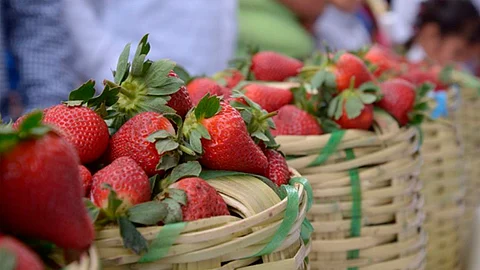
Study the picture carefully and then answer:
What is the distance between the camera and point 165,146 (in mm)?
547

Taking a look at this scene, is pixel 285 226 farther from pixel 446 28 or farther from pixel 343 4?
pixel 446 28

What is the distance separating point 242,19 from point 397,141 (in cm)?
89

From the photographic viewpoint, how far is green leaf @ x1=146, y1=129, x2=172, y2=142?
1.80ft

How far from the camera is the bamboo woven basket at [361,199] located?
786 mm

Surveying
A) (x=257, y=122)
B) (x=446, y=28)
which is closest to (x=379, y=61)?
(x=257, y=122)

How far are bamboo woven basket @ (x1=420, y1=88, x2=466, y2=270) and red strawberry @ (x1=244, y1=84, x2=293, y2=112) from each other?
411 mm

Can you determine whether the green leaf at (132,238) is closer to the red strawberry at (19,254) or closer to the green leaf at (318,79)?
the red strawberry at (19,254)

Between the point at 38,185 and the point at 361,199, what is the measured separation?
50cm

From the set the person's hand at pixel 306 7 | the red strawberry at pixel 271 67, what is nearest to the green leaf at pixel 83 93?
the red strawberry at pixel 271 67

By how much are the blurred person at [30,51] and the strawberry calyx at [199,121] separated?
848mm

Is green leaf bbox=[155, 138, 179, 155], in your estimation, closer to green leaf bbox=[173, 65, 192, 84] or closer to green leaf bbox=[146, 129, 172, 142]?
green leaf bbox=[146, 129, 172, 142]

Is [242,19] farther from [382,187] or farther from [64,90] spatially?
[382,187]

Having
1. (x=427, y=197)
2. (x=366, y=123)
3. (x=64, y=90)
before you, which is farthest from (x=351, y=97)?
(x=64, y=90)

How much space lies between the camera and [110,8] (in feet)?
5.09
